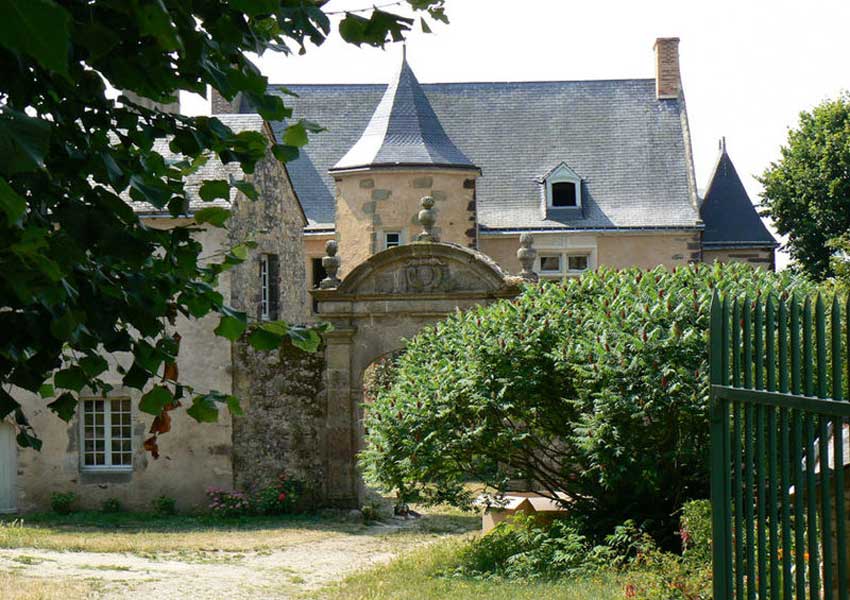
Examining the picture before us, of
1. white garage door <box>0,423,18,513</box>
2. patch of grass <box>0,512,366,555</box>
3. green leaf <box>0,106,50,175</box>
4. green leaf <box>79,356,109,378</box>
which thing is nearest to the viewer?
green leaf <box>0,106,50,175</box>

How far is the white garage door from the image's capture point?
757 inches

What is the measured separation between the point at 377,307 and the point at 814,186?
20108 mm

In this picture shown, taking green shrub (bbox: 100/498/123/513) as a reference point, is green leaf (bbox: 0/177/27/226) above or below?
above

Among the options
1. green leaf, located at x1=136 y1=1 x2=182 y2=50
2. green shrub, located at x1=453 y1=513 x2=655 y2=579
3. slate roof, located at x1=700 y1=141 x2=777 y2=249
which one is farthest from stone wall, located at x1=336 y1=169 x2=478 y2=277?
green leaf, located at x1=136 y1=1 x2=182 y2=50

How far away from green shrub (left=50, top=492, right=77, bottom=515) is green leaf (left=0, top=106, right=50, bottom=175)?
55.4 ft

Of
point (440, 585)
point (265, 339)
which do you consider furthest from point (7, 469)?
point (265, 339)

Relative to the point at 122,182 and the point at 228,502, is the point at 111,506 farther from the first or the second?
the point at 122,182

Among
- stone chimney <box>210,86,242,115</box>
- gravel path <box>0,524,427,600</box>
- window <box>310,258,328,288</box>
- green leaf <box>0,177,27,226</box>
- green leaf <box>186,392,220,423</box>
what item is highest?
stone chimney <box>210,86,242,115</box>

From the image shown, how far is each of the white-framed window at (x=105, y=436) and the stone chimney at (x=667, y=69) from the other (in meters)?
16.5

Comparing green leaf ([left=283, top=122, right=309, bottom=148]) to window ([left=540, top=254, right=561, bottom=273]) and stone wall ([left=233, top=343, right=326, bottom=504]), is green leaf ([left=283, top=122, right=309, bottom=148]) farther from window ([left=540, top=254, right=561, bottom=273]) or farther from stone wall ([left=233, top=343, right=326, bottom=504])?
window ([left=540, top=254, right=561, bottom=273])

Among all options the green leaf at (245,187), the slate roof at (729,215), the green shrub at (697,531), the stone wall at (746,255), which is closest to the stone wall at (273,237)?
the stone wall at (746,255)

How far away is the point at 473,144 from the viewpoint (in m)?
29.8

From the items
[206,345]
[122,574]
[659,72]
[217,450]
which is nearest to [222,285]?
[206,345]

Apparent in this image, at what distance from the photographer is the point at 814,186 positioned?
33.8 m
